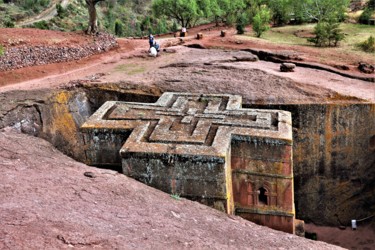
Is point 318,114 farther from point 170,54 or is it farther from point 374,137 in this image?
point 170,54

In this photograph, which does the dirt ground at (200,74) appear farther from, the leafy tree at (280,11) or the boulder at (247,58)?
the leafy tree at (280,11)

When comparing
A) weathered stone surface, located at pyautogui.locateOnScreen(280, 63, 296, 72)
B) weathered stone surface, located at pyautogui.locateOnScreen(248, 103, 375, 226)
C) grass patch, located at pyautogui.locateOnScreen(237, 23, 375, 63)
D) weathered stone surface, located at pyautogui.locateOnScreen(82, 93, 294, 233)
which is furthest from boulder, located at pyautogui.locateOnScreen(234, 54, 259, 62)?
weathered stone surface, located at pyautogui.locateOnScreen(82, 93, 294, 233)

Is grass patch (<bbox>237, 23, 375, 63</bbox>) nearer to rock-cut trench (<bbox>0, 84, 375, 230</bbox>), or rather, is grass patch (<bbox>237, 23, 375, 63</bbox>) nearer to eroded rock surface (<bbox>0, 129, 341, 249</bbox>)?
rock-cut trench (<bbox>0, 84, 375, 230</bbox>)

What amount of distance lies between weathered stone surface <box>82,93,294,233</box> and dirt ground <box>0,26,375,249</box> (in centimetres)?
50

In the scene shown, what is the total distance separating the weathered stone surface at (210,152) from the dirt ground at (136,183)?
1.63 ft

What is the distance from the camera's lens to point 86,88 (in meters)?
11.9

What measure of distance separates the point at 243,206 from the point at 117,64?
8.58 m

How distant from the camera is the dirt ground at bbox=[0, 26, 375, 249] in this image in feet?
16.2

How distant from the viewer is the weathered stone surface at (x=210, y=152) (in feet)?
22.9

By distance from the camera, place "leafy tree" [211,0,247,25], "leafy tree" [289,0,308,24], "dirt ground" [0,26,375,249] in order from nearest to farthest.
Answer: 1. "dirt ground" [0,26,375,249]
2. "leafy tree" [289,0,308,24]
3. "leafy tree" [211,0,247,25]

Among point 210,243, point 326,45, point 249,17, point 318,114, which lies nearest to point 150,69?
point 318,114

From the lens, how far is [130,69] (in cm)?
1385

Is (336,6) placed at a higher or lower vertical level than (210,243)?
higher

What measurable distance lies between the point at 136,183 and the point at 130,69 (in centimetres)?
763
